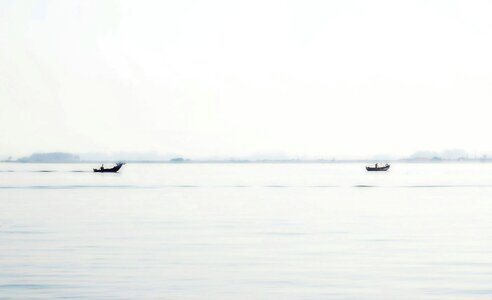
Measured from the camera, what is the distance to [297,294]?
22109 mm

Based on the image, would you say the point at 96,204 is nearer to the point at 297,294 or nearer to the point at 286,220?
the point at 286,220

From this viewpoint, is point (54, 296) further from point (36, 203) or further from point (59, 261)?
point (36, 203)

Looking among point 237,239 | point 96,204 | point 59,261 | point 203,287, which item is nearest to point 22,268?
point 59,261

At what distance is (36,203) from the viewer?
6488cm

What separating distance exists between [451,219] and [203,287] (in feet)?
89.8

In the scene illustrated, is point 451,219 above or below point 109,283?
above

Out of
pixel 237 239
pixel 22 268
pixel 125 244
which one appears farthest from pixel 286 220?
pixel 22 268

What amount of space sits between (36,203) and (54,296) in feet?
145

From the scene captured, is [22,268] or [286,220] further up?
[286,220]

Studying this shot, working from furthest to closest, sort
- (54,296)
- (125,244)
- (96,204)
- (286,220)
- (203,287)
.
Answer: (96,204) < (286,220) < (125,244) < (203,287) < (54,296)

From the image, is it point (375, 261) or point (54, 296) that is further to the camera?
Result: point (375, 261)

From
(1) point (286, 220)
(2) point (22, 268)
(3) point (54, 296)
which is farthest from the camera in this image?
(1) point (286, 220)

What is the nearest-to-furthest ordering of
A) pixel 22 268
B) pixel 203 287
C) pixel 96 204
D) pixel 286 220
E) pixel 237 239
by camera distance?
pixel 203 287, pixel 22 268, pixel 237 239, pixel 286 220, pixel 96 204

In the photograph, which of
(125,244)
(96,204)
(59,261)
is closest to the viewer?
(59,261)
